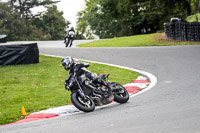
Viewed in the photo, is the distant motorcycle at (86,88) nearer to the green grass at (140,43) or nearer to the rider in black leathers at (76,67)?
the rider in black leathers at (76,67)

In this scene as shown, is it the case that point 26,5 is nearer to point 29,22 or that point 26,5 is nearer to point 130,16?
point 29,22

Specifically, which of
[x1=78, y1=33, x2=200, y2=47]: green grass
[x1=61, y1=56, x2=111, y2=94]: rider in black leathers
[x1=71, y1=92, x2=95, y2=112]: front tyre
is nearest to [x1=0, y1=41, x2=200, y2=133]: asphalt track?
[x1=71, y1=92, x2=95, y2=112]: front tyre

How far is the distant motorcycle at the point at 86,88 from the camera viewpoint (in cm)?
790

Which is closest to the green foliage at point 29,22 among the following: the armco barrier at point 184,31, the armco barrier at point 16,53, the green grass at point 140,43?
the green grass at point 140,43

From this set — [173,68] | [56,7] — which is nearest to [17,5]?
[56,7]

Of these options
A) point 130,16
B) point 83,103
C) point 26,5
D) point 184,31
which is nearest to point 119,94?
point 83,103

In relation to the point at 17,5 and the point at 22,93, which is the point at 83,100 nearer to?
the point at 22,93

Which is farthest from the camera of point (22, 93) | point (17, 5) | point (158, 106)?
point (17, 5)

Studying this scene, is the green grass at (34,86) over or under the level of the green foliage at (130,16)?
under

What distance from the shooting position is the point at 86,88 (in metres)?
8.27

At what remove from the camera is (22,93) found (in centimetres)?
1084

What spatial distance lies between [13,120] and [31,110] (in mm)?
978

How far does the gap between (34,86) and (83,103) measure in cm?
445

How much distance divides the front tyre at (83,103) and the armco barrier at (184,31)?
17.5 metres
